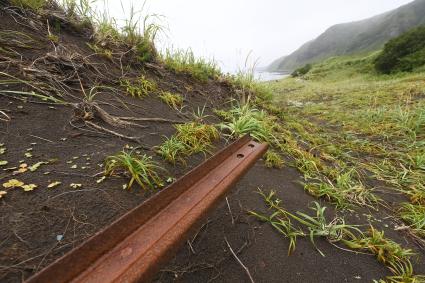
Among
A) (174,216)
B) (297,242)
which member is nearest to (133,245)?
(174,216)

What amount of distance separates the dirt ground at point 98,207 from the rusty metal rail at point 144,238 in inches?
16.2

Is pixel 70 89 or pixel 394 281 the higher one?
pixel 70 89

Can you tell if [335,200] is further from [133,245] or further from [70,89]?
[70,89]

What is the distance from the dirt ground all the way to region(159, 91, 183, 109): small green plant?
0.53 meters

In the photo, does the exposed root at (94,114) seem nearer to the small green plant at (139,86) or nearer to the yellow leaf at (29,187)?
the small green plant at (139,86)

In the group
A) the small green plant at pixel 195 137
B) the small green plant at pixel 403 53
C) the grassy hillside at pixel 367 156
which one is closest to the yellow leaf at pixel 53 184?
the small green plant at pixel 195 137

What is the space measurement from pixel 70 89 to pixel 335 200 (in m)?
2.33

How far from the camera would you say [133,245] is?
71 centimetres

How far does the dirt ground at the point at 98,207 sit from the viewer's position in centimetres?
102

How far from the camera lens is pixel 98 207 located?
3.96 ft

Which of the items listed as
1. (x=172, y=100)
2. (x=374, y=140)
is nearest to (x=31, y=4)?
(x=172, y=100)

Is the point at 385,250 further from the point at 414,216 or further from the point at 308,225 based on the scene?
the point at 414,216

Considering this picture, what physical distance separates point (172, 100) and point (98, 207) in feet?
5.63

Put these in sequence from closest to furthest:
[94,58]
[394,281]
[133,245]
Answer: [133,245]
[394,281]
[94,58]
